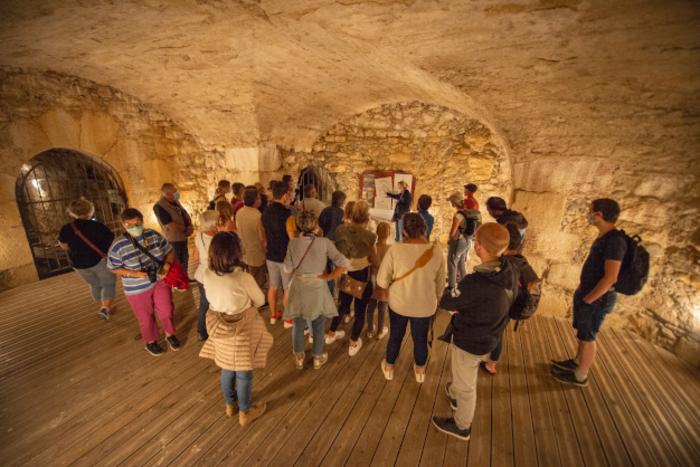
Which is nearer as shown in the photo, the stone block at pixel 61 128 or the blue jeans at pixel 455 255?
the blue jeans at pixel 455 255

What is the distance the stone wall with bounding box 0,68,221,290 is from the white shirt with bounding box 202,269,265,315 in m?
4.96

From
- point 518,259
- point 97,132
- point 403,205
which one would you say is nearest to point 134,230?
point 518,259

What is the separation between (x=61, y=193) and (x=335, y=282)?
21.4 ft

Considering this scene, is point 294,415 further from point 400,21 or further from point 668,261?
point 668,261

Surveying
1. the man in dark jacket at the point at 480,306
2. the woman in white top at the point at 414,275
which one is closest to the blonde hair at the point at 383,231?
the woman in white top at the point at 414,275

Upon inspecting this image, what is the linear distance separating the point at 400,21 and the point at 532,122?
6.73 ft

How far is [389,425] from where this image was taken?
235cm

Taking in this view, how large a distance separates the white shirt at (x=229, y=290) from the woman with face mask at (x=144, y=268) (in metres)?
1.14

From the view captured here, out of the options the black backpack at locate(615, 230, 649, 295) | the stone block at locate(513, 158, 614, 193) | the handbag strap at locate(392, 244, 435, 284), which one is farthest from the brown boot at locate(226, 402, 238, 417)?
the stone block at locate(513, 158, 614, 193)

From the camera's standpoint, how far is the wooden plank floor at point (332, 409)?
2.13 metres

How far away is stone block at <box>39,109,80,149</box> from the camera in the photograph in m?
4.68

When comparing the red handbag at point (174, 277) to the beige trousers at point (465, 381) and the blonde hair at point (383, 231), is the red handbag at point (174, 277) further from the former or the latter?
the beige trousers at point (465, 381)

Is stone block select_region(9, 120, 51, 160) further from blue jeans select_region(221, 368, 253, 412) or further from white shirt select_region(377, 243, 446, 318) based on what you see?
white shirt select_region(377, 243, 446, 318)

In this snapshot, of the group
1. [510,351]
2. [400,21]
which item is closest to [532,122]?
[400,21]
